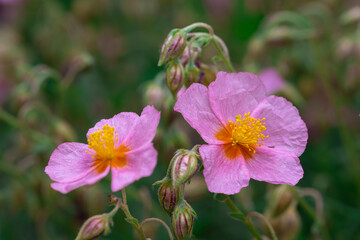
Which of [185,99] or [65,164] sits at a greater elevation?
[185,99]

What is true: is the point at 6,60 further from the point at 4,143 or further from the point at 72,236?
the point at 72,236

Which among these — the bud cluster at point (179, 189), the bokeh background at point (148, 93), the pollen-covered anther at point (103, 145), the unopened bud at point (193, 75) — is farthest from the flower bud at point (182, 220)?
the bokeh background at point (148, 93)

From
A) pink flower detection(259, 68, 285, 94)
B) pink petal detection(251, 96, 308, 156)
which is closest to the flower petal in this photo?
pink petal detection(251, 96, 308, 156)

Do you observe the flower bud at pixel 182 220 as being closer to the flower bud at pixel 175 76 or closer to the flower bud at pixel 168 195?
the flower bud at pixel 168 195

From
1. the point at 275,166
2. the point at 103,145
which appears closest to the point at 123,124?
the point at 103,145

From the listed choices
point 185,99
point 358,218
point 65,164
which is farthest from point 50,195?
point 358,218
